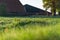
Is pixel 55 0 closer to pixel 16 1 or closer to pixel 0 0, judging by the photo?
pixel 16 1

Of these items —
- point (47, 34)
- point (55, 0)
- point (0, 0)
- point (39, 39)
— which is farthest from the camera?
A: point (55, 0)

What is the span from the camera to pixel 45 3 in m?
57.4

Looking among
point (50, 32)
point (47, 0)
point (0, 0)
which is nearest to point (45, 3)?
point (47, 0)

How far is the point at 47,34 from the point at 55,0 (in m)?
49.2

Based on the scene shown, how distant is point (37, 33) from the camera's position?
724cm

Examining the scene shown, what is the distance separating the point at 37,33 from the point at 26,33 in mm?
328

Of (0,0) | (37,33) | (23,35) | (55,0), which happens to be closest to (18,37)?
(23,35)

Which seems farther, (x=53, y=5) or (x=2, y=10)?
(x=53, y=5)

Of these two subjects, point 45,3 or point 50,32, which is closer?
point 50,32

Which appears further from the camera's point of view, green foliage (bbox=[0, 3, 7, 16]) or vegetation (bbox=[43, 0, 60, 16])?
vegetation (bbox=[43, 0, 60, 16])

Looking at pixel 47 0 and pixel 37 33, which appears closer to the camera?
pixel 37 33

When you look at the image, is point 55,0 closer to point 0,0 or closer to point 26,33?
point 0,0

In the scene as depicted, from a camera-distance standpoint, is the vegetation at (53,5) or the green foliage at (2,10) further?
the vegetation at (53,5)

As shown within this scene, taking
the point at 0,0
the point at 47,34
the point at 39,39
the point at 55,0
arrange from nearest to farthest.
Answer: the point at 39,39, the point at 47,34, the point at 0,0, the point at 55,0
